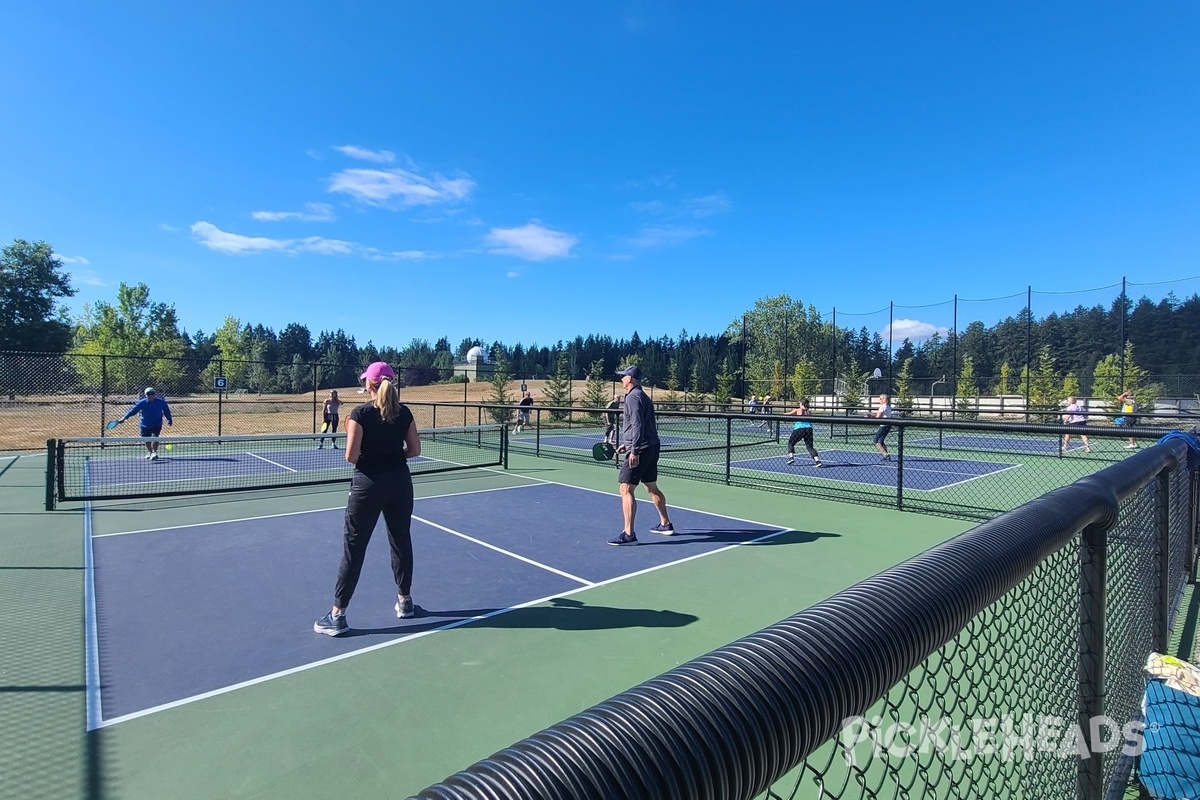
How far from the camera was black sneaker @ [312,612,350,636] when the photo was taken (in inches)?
190

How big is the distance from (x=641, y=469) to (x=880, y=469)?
31.0ft

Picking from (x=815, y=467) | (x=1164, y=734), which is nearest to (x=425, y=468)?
(x=815, y=467)

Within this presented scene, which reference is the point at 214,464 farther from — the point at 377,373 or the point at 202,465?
the point at 377,373

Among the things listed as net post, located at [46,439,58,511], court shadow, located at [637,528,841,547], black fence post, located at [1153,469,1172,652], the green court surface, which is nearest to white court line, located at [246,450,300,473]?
net post, located at [46,439,58,511]

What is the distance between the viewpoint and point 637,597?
5727 millimetres

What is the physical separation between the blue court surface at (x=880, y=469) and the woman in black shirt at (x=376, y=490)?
393 inches

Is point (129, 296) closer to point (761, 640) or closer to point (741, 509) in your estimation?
point (741, 509)

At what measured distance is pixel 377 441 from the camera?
193 inches

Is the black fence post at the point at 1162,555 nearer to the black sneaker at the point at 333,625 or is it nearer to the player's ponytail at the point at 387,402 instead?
the player's ponytail at the point at 387,402

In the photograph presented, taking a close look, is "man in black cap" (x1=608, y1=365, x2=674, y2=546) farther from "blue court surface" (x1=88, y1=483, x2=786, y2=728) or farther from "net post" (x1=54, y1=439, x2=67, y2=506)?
"net post" (x1=54, y1=439, x2=67, y2=506)

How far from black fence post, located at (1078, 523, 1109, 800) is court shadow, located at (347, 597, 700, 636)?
3.18 metres

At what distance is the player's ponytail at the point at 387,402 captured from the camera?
490cm

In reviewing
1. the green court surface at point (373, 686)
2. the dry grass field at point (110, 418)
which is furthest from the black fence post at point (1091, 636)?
the dry grass field at point (110, 418)

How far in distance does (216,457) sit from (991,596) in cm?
1878
